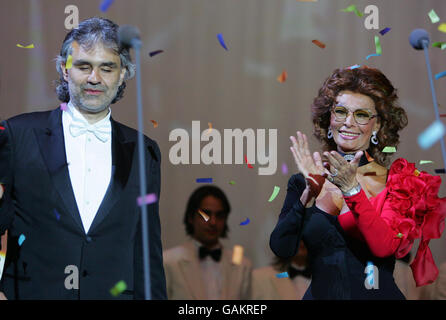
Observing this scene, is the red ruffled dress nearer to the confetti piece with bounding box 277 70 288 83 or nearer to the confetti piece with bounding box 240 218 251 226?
the confetti piece with bounding box 240 218 251 226

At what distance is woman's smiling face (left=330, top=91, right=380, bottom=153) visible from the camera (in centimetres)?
302

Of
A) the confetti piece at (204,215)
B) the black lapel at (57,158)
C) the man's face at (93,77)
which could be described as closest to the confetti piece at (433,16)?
the confetti piece at (204,215)

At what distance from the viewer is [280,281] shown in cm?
377

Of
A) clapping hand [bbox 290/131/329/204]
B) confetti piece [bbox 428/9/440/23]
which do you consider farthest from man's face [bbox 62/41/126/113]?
confetti piece [bbox 428/9/440/23]

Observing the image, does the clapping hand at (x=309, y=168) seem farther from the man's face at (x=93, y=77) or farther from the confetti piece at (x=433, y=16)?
the confetti piece at (x=433, y=16)

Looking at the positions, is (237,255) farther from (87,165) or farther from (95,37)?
(95,37)

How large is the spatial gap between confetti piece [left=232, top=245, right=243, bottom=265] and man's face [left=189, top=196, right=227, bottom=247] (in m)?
0.12

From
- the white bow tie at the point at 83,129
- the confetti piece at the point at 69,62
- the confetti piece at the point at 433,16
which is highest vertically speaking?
the confetti piece at the point at 433,16

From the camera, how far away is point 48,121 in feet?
9.31

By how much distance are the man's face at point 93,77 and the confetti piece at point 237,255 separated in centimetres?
129

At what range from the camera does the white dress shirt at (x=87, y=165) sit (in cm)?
274

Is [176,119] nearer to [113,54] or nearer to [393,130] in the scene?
[113,54]

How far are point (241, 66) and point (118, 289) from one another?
1.62m
